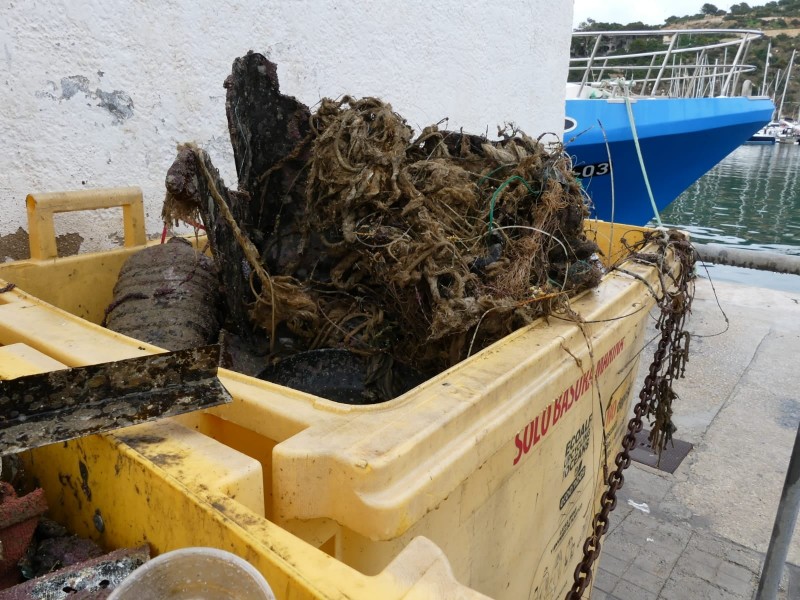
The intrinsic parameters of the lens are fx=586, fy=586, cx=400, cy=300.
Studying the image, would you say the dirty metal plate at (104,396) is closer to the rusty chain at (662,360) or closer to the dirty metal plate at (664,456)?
the rusty chain at (662,360)

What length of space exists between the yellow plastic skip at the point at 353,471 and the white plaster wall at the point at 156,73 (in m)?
1.09

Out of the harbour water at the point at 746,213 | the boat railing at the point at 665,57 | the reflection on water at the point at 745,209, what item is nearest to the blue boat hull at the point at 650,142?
the boat railing at the point at 665,57

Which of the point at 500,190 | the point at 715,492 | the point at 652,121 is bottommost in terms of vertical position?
the point at 715,492

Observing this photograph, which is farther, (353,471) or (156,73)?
(156,73)

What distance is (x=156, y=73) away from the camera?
2.91 meters

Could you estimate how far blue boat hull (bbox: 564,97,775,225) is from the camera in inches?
297

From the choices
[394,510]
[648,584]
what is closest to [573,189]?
[394,510]

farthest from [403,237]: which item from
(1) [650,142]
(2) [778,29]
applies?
(2) [778,29]

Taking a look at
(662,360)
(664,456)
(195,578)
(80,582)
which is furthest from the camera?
(664,456)

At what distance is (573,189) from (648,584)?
2065mm

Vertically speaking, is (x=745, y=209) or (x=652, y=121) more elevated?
(x=652, y=121)

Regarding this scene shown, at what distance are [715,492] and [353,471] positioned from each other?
11.5 feet

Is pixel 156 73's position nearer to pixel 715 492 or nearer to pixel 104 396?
pixel 104 396

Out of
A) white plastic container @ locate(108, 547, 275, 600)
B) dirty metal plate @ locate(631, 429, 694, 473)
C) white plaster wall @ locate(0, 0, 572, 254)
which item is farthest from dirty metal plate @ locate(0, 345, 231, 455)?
dirty metal plate @ locate(631, 429, 694, 473)
